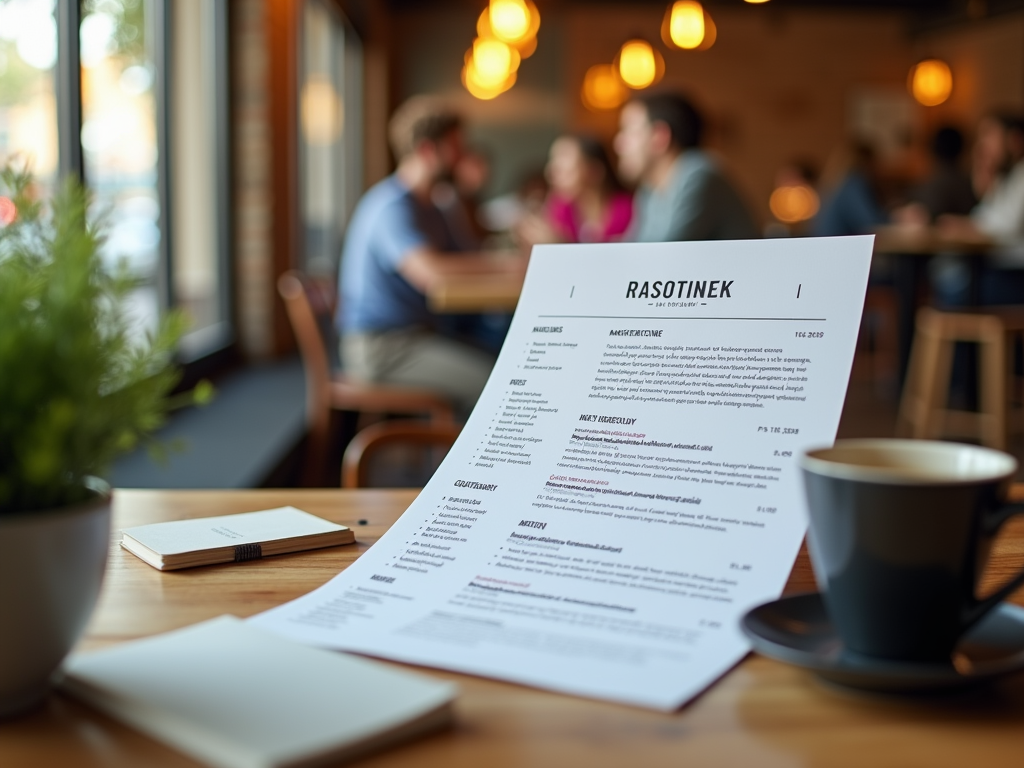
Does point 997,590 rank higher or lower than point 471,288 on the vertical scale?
lower

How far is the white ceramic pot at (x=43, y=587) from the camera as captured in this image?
0.39 metres

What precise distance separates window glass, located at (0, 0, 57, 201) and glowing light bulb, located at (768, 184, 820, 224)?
8.40 meters

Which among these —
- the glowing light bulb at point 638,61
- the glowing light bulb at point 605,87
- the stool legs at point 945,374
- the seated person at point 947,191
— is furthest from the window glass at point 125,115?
the glowing light bulb at point 605,87

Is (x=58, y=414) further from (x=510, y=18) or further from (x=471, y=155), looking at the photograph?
(x=471, y=155)

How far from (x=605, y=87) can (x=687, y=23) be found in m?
4.51

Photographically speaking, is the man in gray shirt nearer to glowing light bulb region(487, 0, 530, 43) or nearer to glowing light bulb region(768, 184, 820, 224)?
glowing light bulb region(487, 0, 530, 43)

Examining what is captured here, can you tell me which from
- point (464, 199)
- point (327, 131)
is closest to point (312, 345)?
point (327, 131)

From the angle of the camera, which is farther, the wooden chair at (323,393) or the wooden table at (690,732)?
the wooden chair at (323,393)

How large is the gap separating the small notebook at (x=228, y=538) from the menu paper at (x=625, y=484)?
0.24ft

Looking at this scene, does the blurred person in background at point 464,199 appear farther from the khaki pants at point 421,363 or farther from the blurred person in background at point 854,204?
the blurred person in background at point 854,204

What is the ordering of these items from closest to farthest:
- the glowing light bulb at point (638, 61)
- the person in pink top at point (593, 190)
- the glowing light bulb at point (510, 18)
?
1. the glowing light bulb at point (510, 18)
2. the person in pink top at point (593, 190)
3. the glowing light bulb at point (638, 61)

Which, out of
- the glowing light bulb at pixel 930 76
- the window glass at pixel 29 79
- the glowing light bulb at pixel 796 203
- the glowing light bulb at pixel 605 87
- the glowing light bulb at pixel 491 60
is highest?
the glowing light bulb at pixel 605 87

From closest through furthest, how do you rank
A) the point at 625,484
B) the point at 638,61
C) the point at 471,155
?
1. the point at 625,484
2. the point at 638,61
3. the point at 471,155

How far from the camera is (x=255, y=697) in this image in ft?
1.36
